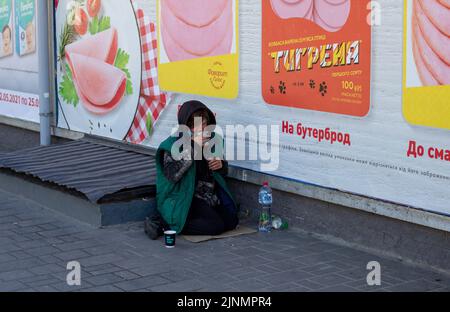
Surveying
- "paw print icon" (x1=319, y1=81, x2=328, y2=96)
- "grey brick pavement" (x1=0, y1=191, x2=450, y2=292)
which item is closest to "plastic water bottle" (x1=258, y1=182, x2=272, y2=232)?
"grey brick pavement" (x1=0, y1=191, x2=450, y2=292)

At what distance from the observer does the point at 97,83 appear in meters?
9.61

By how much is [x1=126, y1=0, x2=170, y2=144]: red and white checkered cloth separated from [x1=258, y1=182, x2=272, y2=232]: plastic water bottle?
1.78m

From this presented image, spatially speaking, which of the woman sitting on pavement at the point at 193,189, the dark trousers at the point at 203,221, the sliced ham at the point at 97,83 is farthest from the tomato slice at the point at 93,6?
the dark trousers at the point at 203,221

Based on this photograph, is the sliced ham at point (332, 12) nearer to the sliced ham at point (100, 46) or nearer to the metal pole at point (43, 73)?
Result: the sliced ham at point (100, 46)

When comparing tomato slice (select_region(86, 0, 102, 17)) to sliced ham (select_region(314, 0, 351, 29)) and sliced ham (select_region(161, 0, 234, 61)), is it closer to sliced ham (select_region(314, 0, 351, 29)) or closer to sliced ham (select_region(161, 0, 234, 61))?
sliced ham (select_region(161, 0, 234, 61))

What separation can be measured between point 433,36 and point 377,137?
894 mm

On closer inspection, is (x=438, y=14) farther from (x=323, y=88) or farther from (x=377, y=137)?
(x=323, y=88)

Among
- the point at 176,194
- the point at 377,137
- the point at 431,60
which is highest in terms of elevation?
the point at 431,60

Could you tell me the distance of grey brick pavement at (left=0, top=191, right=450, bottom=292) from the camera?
5.71 metres

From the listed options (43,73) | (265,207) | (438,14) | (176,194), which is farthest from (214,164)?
(43,73)

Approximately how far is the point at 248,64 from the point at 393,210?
6.65 ft

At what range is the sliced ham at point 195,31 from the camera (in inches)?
298

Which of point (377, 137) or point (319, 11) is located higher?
point (319, 11)
